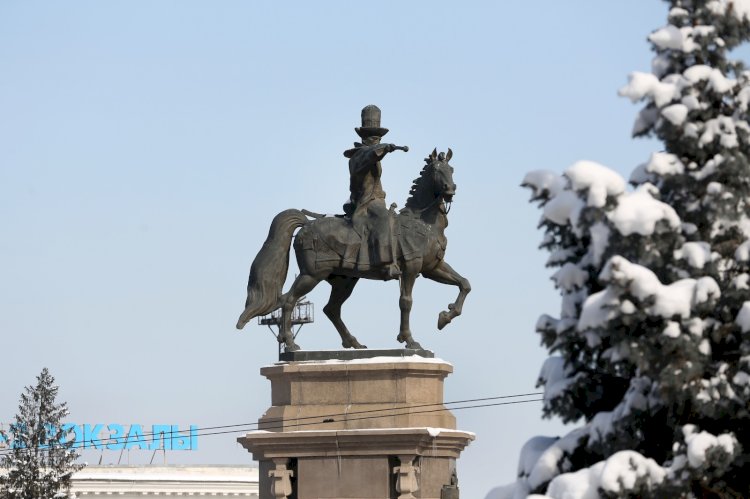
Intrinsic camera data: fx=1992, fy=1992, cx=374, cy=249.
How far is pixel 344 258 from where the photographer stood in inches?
1176

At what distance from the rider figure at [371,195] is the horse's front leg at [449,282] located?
0.74 meters

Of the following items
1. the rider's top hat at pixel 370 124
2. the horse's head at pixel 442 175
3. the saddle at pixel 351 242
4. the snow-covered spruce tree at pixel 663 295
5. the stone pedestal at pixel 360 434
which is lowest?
the snow-covered spruce tree at pixel 663 295

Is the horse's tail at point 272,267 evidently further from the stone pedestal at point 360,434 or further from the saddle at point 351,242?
the stone pedestal at point 360,434

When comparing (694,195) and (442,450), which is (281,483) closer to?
(442,450)

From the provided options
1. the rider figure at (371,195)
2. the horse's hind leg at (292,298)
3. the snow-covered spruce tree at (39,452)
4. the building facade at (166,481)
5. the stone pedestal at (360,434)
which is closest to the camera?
the stone pedestal at (360,434)

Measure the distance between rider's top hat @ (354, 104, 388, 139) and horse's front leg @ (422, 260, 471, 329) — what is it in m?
2.20

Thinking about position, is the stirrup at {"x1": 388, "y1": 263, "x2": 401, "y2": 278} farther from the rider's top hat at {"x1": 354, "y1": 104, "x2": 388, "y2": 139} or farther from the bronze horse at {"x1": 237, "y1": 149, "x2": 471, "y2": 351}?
the rider's top hat at {"x1": 354, "y1": 104, "x2": 388, "y2": 139}

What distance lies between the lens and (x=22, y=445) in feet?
154

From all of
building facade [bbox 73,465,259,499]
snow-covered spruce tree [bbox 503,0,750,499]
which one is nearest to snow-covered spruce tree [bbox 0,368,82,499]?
building facade [bbox 73,465,259,499]

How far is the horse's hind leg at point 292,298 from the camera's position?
30.1 m

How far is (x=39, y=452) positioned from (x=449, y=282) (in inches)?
767

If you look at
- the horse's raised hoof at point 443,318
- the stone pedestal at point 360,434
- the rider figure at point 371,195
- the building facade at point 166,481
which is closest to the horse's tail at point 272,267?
the rider figure at point 371,195

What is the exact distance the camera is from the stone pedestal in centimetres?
2862

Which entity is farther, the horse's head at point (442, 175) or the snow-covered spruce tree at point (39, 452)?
the snow-covered spruce tree at point (39, 452)
